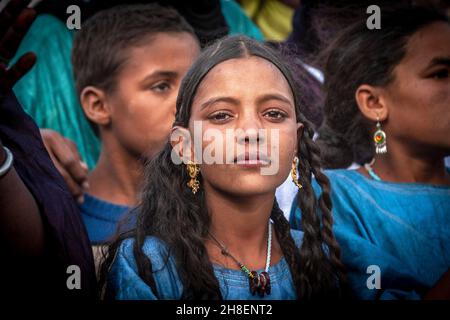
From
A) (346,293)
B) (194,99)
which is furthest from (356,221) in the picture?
(194,99)

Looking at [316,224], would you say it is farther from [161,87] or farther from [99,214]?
[99,214]

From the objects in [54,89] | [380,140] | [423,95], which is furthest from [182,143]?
[54,89]

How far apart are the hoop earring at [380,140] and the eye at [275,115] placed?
1.63 feet

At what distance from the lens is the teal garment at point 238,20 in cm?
303

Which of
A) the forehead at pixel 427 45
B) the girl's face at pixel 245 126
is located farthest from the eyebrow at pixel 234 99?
the forehead at pixel 427 45

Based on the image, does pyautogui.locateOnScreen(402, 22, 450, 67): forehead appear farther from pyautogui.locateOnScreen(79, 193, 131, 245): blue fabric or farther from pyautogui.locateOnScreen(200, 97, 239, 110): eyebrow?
pyautogui.locateOnScreen(79, 193, 131, 245): blue fabric

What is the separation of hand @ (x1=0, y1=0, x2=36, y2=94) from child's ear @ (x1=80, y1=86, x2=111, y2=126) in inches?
32.9

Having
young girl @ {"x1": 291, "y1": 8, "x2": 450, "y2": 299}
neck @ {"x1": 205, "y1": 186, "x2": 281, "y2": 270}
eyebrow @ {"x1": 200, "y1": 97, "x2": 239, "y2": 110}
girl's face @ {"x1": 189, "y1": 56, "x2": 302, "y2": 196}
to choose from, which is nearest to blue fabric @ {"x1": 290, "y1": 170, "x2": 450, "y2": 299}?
young girl @ {"x1": 291, "y1": 8, "x2": 450, "y2": 299}

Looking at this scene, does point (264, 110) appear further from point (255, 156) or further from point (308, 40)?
point (308, 40)

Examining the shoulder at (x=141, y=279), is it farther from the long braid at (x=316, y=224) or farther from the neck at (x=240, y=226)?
the long braid at (x=316, y=224)

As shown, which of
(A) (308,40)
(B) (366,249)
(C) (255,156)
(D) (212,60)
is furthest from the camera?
(A) (308,40)

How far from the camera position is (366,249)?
6.63 ft
